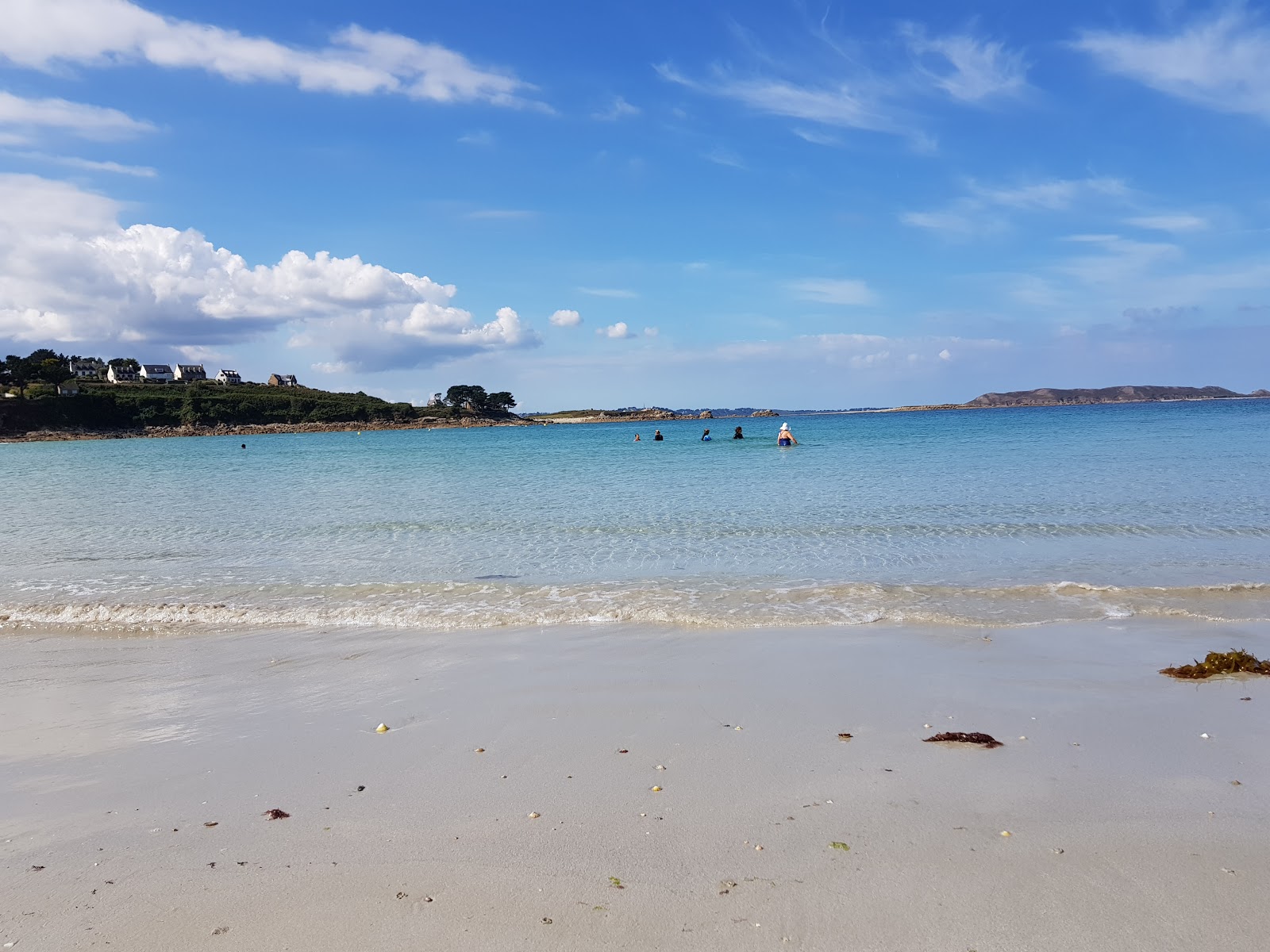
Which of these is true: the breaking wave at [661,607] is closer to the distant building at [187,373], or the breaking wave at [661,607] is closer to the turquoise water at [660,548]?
the turquoise water at [660,548]

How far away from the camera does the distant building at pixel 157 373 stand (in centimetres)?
17650

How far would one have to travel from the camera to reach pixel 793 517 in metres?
18.8

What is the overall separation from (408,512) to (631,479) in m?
11.4

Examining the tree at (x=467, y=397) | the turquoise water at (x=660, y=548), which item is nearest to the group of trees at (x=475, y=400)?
the tree at (x=467, y=397)

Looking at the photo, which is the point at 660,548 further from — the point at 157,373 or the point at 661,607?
the point at 157,373

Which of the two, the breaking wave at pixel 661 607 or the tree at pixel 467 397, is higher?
the tree at pixel 467 397

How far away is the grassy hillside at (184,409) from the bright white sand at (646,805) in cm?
13342

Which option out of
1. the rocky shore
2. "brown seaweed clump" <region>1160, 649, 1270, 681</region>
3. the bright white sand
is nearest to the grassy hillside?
the rocky shore

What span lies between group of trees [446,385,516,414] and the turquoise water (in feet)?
491

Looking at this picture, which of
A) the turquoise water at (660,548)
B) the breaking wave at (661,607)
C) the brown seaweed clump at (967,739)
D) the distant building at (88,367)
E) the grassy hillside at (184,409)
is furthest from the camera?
the distant building at (88,367)

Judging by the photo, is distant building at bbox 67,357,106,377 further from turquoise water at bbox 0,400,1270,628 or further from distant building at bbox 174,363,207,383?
turquoise water at bbox 0,400,1270,628

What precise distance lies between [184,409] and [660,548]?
139 m

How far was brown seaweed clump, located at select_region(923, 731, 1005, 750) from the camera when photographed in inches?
222

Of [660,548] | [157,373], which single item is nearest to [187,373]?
[157,373]
